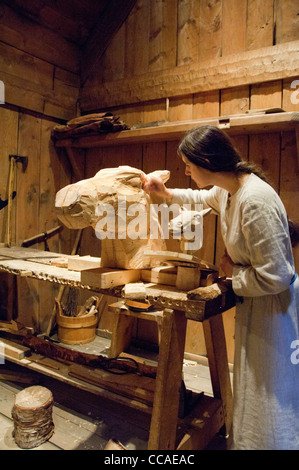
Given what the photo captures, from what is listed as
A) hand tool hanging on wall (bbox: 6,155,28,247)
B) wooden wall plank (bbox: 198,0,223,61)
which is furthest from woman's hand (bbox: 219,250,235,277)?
hand tool hanging on wall (bbox: 6,155,28,247)

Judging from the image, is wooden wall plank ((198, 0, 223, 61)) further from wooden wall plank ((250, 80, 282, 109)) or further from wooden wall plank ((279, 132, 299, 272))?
wooden wall plank ((279, 132, 299, 272))

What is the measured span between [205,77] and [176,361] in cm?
242

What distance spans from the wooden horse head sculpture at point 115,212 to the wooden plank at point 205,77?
1562mm

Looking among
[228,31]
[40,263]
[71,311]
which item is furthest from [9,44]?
[71,311]

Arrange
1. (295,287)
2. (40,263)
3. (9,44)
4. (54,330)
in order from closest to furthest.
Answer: (295,287) → (40,263) → (9,44) → (54,330)

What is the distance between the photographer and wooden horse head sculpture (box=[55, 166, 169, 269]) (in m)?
1.58

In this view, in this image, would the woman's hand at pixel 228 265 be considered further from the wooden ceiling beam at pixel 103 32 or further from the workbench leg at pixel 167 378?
the wooden ceiling beam at pixel 103 32

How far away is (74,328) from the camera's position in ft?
11.2

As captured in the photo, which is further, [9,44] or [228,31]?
[9,44]

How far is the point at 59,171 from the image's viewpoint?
376 centimetres

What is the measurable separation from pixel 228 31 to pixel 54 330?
3319 millimetres

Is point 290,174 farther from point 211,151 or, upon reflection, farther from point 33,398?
point 33,398

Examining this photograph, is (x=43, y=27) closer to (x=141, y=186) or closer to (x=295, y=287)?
(x=141, y=186)
